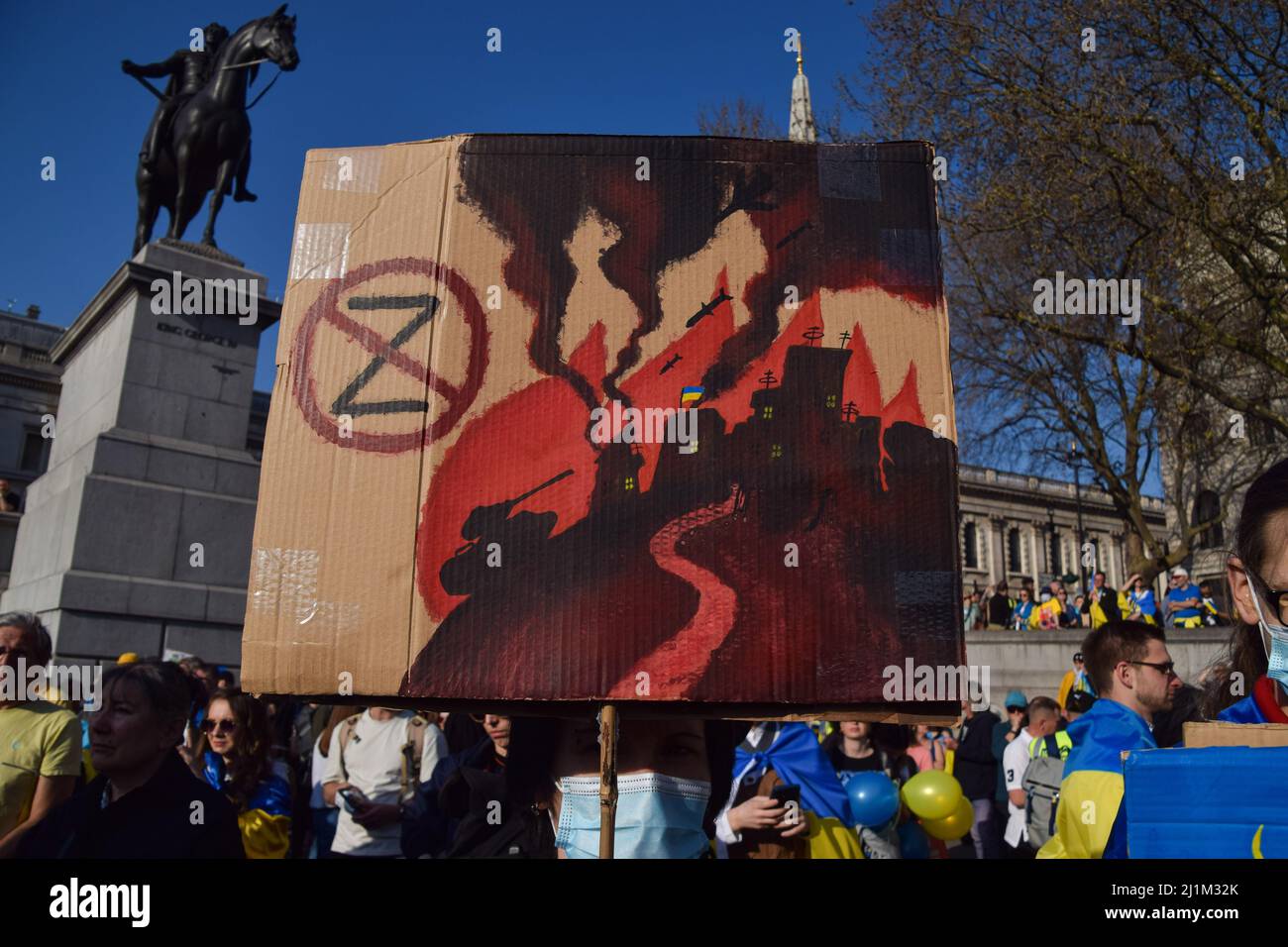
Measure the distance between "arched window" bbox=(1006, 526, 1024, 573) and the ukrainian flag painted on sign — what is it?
3103 inches

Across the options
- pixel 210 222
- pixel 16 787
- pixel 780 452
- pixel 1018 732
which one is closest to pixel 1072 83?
pixel 1018 732

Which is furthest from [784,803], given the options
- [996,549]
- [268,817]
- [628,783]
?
[996,549]

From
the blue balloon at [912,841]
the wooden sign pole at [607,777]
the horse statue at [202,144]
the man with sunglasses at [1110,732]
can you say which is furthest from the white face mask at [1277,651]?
the horse statue at [202,144]

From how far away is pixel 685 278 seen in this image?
2.73 metres

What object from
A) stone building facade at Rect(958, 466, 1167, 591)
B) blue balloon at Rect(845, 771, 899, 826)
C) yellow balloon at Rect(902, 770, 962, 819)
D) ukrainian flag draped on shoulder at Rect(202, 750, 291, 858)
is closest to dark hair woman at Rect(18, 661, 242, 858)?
ukrainian flag draped on shoulder at Rect(202, 750, 291, 858)

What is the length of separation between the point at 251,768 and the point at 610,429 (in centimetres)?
359

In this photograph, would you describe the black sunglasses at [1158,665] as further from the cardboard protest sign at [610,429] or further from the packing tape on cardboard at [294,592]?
the packing tape on cardboard at [294,592]

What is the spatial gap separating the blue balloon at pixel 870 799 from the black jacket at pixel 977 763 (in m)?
3.76

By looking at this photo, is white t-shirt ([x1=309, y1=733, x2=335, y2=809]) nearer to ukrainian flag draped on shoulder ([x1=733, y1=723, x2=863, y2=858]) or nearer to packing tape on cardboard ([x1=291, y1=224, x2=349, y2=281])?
ukrainian flag draped on shoulder ([x1=733, y1=723, x2=863, y2=858])

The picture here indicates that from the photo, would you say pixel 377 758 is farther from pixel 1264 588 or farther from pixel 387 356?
pixel 1264 588

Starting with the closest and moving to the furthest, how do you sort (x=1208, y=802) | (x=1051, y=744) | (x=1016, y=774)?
Answer: (x=1208, y=802)
(x=1051, y=744)
(x=1016, y=774)

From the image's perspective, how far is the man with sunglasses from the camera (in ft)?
8.41

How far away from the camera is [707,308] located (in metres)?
2.70

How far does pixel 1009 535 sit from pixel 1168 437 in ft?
185
